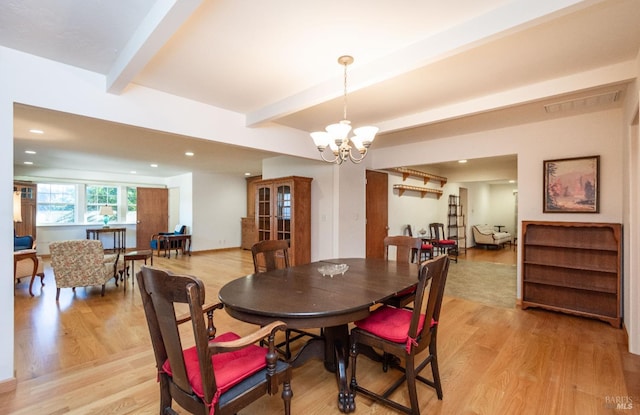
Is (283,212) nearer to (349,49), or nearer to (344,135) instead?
(344,135)

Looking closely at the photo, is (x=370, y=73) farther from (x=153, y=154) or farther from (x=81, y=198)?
(x=81, y=198)

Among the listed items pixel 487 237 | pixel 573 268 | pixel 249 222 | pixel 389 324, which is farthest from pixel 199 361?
pixel 487 237

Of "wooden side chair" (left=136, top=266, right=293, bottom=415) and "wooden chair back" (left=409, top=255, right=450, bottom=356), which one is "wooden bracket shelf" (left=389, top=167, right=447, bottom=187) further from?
"wooden side chair" (left=136, top=266, right=293, bottom=415)

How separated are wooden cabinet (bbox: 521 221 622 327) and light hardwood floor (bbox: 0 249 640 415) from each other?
21 centimetres

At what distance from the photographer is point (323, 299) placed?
5.95ft

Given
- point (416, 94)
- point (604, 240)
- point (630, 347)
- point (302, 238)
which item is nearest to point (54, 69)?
point (416, 94)

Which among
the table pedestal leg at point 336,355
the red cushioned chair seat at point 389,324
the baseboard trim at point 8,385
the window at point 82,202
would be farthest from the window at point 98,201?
the red cushioned chair seat at point 389,324

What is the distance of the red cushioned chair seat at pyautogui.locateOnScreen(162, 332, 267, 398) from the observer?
1332 mm

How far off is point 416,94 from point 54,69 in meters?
3.13

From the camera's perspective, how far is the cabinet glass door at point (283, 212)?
210 inches

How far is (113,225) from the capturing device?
856 centimetres

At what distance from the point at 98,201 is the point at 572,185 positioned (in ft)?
34.4

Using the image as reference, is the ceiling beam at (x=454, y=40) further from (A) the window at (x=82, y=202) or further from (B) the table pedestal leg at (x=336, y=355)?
(A) the window at (x=82, y=202)

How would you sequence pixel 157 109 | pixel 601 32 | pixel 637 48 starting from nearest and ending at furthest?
pixel 601 32
pixel 637 48
pixel 157 109
